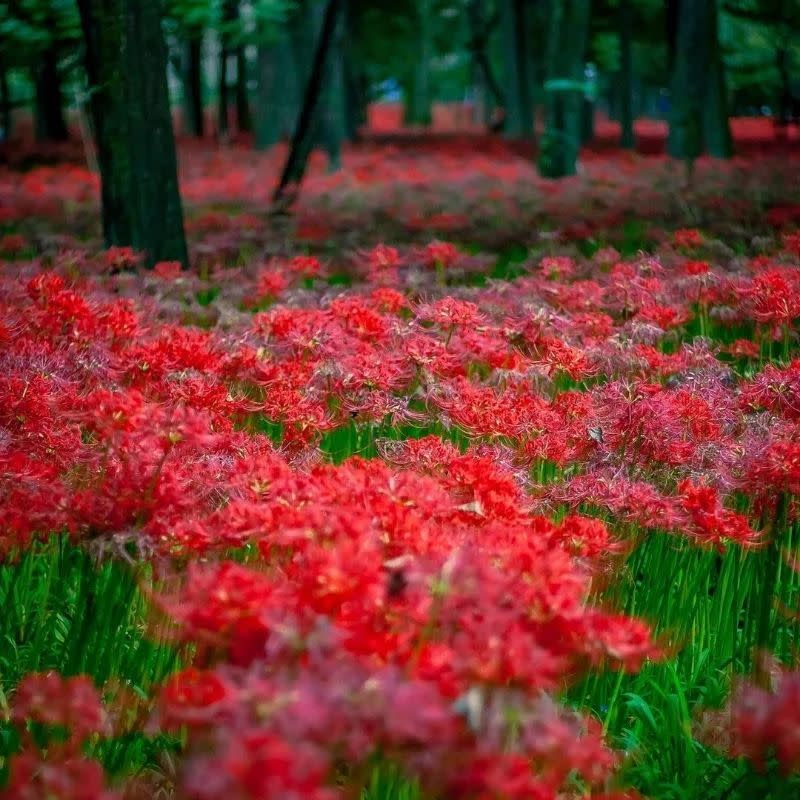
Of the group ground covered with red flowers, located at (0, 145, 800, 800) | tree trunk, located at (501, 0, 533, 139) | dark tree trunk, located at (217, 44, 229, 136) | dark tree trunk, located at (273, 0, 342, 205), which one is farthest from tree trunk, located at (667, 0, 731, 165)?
dark tree trunk, located at (217, 44, 229, 136)

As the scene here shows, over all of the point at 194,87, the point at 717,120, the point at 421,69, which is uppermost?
the point at 421,69

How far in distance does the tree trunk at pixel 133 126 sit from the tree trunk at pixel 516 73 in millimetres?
19573

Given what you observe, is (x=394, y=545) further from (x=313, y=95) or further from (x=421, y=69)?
(x=421, y=69)

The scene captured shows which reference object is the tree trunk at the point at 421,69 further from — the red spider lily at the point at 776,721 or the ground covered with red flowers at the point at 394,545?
the red spider lily at the point at 776,721

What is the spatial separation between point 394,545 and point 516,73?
25812 mm

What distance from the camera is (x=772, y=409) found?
3.09 meters

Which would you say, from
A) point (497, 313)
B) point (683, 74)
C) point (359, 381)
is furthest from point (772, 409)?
point (683, 74)

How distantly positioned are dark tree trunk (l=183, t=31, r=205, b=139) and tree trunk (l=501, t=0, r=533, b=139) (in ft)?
25.6

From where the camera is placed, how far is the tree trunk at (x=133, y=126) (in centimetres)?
654

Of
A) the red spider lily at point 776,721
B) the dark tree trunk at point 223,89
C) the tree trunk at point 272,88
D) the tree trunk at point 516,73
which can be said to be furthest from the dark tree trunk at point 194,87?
the red spider lily at point 776,721

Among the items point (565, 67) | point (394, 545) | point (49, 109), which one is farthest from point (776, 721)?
point (49, 109)

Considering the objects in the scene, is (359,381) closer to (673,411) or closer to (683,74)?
(673,411)

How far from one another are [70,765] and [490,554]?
2.21 feet

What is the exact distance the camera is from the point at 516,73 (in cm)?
2588
